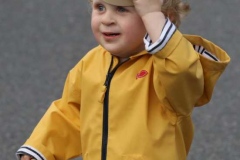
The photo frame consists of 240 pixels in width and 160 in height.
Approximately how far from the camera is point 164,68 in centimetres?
262

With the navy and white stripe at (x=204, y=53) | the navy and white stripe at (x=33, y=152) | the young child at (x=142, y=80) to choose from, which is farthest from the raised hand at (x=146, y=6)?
the navy and white stripe at (x=33, y=152)

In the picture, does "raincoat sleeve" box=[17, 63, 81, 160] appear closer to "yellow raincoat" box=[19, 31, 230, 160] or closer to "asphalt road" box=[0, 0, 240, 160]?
"yellow raincoat" box=[19, 31, 230, 160]

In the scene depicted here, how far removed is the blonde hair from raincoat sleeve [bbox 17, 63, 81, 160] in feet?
1.53

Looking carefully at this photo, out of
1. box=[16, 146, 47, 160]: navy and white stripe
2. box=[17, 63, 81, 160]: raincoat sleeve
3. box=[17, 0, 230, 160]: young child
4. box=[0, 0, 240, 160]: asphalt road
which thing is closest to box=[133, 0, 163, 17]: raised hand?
box=[17, 0, 230, 160]: young child

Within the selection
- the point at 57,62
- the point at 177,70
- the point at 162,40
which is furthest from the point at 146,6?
the point at 57,62

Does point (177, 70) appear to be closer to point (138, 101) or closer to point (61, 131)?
point (138, 101)

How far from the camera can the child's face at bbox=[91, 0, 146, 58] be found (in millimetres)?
2799

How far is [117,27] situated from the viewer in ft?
9.21

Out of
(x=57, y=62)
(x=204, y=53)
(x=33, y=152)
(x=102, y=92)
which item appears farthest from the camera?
(x=57, y=62)

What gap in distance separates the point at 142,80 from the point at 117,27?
8.4 inches

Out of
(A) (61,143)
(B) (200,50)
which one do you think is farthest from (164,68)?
(A) (61,143)

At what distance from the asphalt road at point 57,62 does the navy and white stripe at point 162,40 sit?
2.31 metres

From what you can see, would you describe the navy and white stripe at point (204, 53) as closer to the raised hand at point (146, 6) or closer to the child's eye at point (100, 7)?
the raised hand at point (146, 6)

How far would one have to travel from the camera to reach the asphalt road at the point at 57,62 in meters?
5.10
